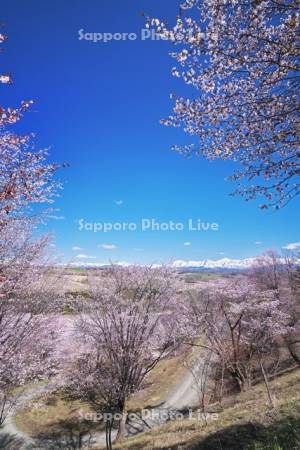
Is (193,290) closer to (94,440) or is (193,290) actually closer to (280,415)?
(94,440)

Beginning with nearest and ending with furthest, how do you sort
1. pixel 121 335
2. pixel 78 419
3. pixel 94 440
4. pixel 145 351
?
pixel 121 335, pixel 145 351, pixel 94 440, pixel 78 419

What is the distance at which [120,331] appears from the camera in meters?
A: 16.7

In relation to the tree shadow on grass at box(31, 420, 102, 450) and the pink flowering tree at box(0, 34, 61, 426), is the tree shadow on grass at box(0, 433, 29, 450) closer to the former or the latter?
the tree shadow on grass at box(31, 420, 102, 450)

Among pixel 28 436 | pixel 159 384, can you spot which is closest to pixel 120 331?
pixel 28 436

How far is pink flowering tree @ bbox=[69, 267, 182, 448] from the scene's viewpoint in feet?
53.3

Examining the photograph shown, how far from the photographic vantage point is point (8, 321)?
1248 centimetres

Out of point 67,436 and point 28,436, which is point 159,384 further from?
point 28,436

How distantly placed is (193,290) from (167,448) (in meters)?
18.6

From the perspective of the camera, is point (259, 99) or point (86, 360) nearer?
point (259, 99)

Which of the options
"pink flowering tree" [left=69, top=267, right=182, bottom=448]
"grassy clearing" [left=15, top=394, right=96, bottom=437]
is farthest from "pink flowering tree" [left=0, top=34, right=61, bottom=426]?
"grassy clearing" [left=15, top=394, right=96, bottom=437]

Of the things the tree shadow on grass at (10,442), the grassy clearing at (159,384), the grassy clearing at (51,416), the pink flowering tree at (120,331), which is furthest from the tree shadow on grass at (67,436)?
the pink flowering tree at (120,331)

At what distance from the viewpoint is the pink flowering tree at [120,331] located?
16.2m

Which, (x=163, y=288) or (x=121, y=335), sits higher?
(x=163, y=288)

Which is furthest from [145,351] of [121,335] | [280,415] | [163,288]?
[280,415]
